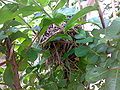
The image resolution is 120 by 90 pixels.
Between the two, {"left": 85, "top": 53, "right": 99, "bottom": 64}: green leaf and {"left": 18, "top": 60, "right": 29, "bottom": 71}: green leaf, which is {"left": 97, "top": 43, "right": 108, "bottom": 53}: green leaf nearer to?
{"left": 85, "top": 53, "right": 99, "bottom": 64}: green leaf

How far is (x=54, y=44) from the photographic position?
1.96ft

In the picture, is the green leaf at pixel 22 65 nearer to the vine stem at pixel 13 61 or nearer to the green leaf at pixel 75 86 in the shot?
the vine stem at pixel 13 61

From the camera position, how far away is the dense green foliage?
1.48ft

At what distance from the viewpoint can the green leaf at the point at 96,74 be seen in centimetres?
44

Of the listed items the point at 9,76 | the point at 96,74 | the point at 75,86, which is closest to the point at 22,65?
the point at 9,76

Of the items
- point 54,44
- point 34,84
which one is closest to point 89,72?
point 54,44

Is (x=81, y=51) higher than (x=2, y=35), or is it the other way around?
(x=2, y=35)

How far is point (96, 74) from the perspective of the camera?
1.45 ft

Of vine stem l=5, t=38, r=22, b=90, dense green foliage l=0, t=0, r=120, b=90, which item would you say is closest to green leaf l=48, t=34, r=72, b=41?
dense green foliage l=0, t=0, r=120, b=90

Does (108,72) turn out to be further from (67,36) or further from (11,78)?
(11,78)

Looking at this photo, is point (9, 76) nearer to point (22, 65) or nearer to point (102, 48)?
point (22, 65)

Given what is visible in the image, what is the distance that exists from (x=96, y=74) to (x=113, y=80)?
33 millimetres

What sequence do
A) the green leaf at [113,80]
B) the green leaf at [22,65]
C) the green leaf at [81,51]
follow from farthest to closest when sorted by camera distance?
the green leaf at [22,65] → the green leaf at [81,51] → the green leaf at [113,80]

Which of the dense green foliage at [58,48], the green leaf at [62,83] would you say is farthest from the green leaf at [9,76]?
the green leaf at [62,83]
